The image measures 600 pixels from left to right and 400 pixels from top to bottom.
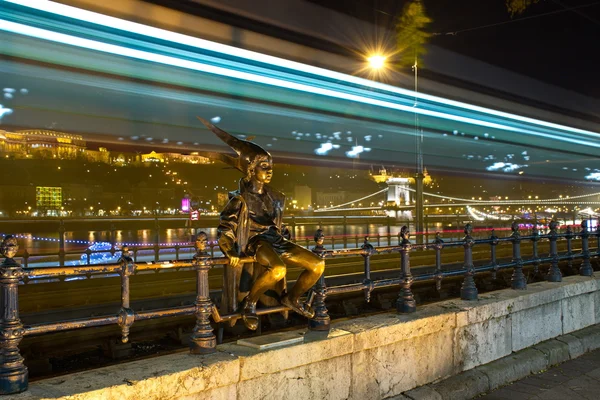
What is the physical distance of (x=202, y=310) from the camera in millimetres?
4012

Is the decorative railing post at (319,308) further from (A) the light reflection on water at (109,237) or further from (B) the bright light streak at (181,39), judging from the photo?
(A) the light reflection on water at (109,237)

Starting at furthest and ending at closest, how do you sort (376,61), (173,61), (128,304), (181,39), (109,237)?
1. (109,237)
2. (376,61)
3. (181,39)
4. (173,61)
5. (128,304)

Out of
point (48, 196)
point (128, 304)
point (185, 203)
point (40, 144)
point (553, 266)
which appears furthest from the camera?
point (185, 203)

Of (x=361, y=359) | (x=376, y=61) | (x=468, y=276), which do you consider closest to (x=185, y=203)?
(x=376, y=61)

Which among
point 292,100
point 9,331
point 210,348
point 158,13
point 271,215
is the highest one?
point 158,13

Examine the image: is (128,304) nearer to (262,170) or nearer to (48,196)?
(262,170)

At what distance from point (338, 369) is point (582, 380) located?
10.9 ft

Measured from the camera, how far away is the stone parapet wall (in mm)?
3357

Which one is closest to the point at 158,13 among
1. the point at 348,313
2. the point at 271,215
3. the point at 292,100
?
the point at 292,100

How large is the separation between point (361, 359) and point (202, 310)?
5.11 feet

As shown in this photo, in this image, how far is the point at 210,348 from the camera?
396 cm

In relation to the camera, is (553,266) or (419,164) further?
(419,164)

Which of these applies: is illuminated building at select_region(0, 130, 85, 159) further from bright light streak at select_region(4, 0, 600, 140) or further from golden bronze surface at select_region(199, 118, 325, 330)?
golden bronze surface at select_region(199, 118, 325, 330)

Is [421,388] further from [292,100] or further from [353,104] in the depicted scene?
[353,104]
